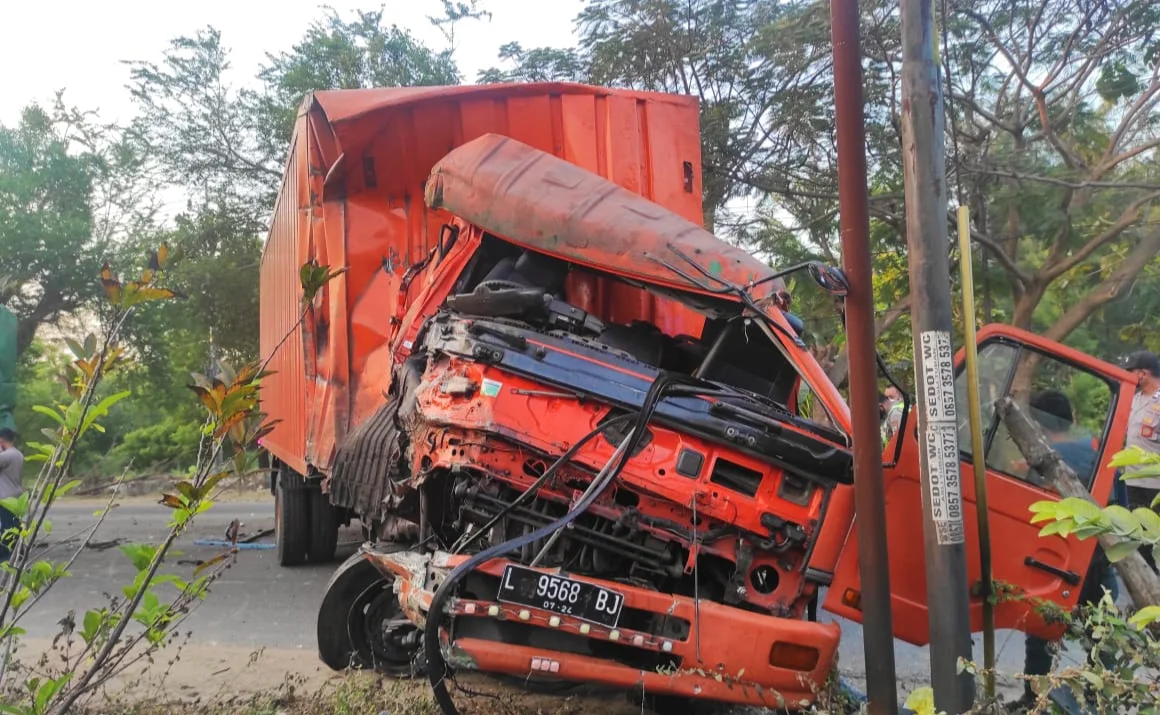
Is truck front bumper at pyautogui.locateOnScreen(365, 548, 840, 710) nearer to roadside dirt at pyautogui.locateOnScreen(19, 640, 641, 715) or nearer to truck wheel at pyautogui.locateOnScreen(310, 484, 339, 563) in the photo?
roadside dirt at pyautogui.locateOnScreen(19, 640, 641, 715)

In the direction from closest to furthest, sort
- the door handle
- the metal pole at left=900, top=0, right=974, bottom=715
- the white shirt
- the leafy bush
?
the leafy bush < the metal pole at left=900, top=0, right=974, bottom=715 < the door handle < the white shirt

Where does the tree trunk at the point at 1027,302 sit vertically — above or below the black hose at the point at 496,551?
above

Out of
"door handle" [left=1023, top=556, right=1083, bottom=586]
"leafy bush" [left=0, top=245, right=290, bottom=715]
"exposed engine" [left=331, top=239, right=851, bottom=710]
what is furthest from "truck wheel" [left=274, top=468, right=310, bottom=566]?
"door handle" [left=1023, top=556, right=1083, bottom=586]

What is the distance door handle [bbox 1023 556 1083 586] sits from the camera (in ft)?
9.96

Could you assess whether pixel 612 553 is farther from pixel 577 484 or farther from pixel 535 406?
pixel 535 406

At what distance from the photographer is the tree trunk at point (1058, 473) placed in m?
2.95

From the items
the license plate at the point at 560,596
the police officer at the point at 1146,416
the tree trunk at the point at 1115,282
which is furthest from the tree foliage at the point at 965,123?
the license plate at the point at 560,596

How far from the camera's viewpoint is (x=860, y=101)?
9.62ft

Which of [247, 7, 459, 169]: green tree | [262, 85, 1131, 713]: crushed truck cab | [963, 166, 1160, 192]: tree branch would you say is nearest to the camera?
[262, 85, 1131, 713]: crushed truck cab

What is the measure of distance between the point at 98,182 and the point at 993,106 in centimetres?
Answer: 1829

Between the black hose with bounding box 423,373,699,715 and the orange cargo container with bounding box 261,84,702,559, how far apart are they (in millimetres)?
1233

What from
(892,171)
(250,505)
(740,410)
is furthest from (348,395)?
(250,505)

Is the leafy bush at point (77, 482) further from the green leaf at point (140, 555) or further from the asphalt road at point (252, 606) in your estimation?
the asphalt road at point (252, 606)

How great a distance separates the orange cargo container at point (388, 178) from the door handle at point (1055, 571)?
6.02ft
